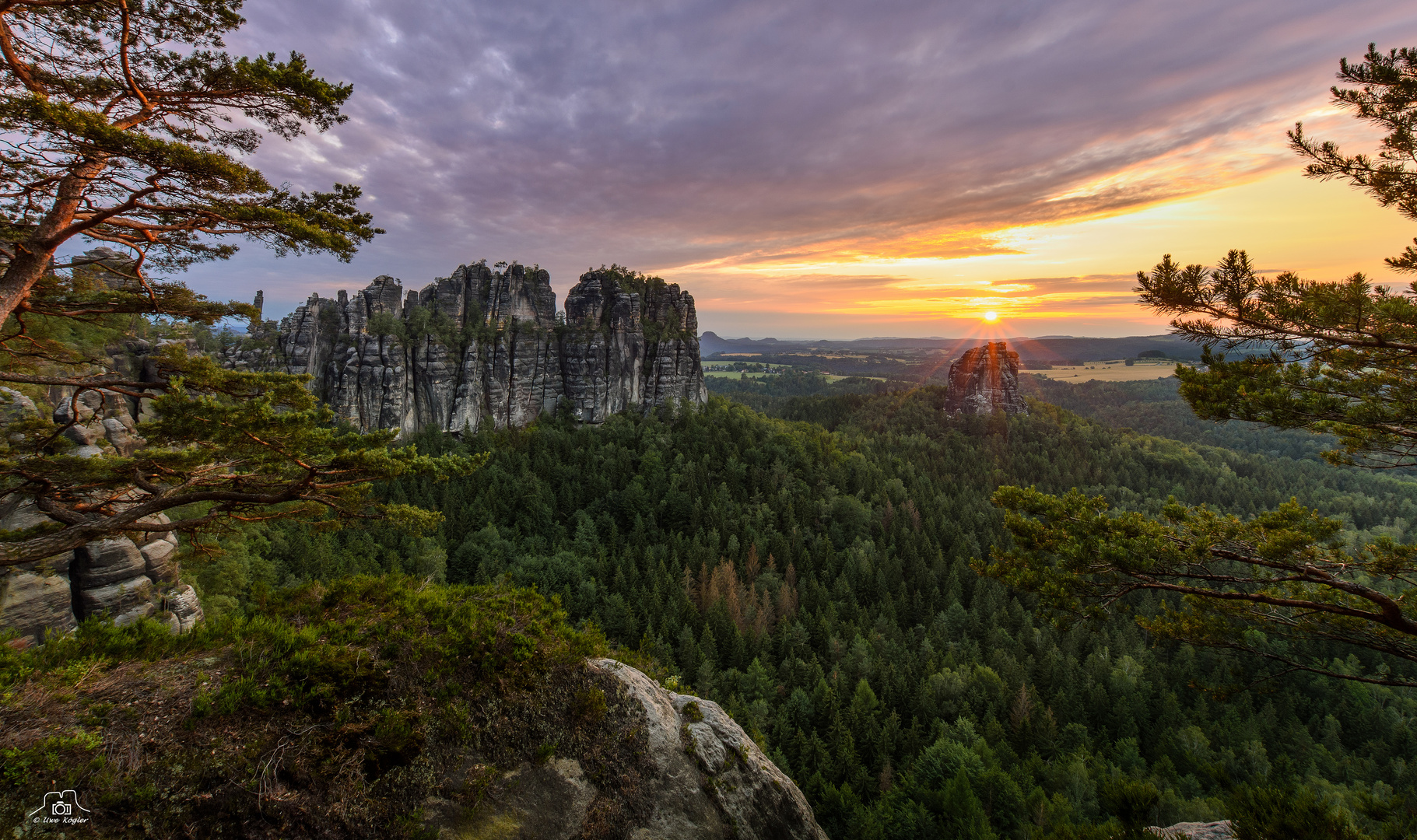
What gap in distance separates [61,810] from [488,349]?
65.0 meters

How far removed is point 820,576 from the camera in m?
45.7

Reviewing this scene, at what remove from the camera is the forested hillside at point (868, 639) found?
22172 millimetres

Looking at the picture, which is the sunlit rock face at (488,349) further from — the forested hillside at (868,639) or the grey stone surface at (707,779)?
the grey stone surface at (707,779)

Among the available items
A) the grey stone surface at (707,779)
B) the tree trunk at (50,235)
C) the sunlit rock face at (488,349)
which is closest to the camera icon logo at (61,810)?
the grey stone surface at (707,779)

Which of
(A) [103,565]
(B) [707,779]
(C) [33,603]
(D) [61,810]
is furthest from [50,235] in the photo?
(A) [103,565]

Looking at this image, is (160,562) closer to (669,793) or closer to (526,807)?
(526,807)

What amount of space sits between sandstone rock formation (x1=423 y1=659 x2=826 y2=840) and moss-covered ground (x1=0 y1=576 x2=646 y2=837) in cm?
20

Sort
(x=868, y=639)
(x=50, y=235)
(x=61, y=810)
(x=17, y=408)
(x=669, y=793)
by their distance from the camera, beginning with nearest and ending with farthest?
(x=61, y=810), (x=50, y=235), (x=669, y=793), (x=17, y=408), (x=868, y=639)

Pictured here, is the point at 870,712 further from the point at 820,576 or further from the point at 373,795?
the point at 373,795

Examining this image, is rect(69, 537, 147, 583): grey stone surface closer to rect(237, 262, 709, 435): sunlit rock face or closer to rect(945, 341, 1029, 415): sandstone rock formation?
rect(237, 262, 709, 435): sunlit rock face

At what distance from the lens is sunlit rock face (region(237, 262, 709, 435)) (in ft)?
185

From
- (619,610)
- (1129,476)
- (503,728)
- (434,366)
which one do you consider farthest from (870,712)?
(1129,476)

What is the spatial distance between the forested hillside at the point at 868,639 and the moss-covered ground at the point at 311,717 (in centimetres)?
226

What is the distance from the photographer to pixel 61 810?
476 cm
